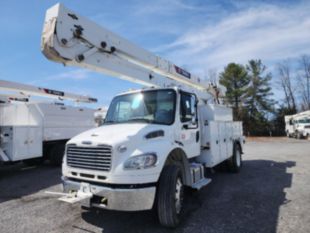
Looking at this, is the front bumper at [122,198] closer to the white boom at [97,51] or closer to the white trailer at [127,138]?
the white trailer at [127,138]

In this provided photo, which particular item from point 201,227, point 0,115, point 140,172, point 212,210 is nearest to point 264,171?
point 212,210

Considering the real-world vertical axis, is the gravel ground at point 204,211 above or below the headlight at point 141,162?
below

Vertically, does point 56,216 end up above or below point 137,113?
below

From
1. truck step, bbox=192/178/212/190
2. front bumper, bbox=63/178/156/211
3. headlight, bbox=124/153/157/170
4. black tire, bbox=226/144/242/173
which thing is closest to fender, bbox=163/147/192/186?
truck step, bbox=192/178/212/190

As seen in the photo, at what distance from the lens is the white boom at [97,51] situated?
151 inches

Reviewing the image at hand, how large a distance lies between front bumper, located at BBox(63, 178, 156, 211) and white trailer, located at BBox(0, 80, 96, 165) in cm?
570

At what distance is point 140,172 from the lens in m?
3.68

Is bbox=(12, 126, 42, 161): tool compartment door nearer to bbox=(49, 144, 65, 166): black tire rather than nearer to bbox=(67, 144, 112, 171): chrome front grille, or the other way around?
bbox=(49, 144, 65, 166): black tire

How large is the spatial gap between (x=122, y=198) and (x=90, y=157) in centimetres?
86

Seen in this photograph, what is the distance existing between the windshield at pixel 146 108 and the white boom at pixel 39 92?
6981mm

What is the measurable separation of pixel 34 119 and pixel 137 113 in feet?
21.1

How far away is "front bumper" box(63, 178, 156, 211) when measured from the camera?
11.8 feet

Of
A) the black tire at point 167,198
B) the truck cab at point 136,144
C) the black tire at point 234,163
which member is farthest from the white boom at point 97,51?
the black tire at point 234,163

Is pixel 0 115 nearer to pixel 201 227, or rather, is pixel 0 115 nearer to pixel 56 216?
pixel 56 216
